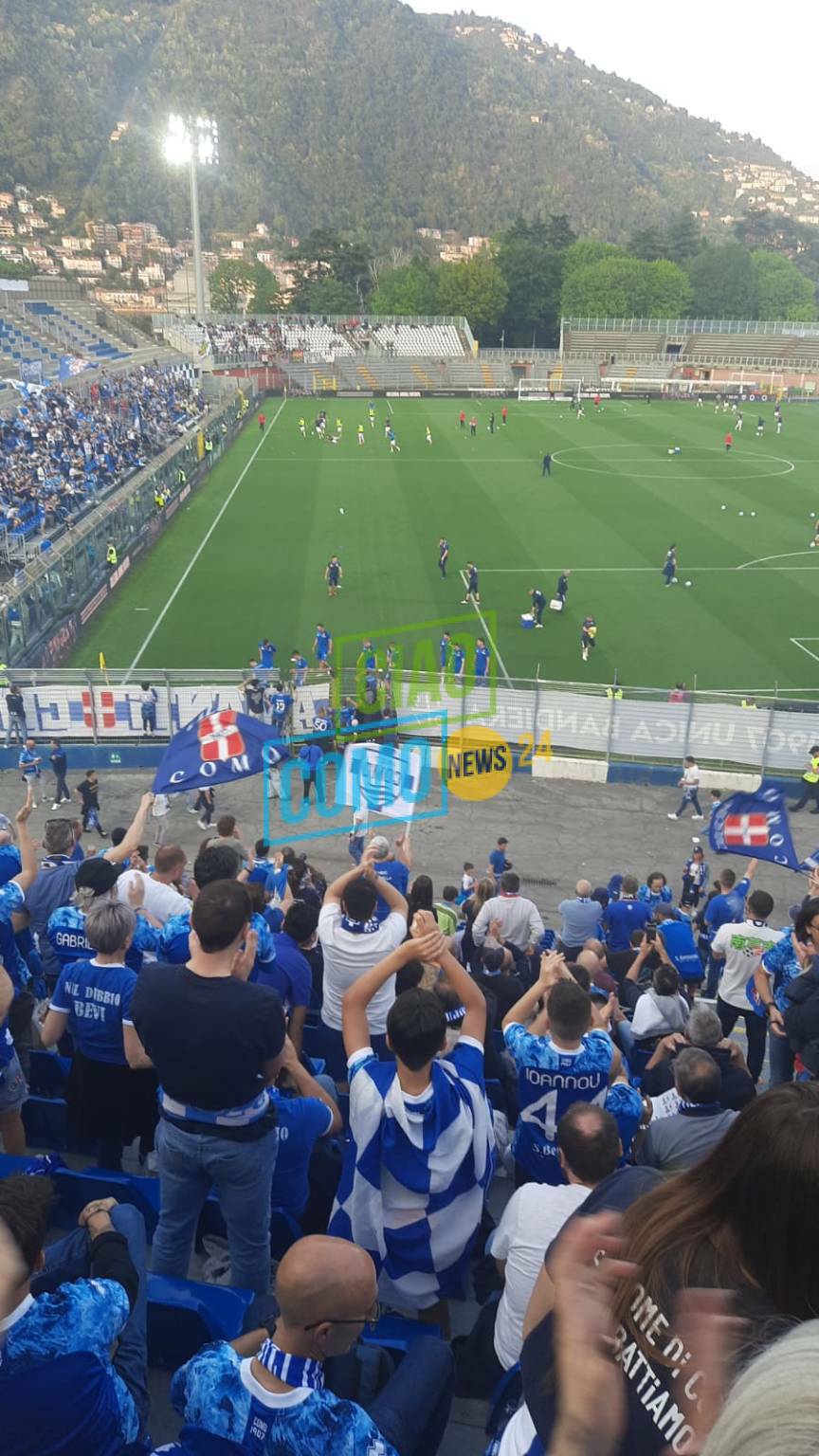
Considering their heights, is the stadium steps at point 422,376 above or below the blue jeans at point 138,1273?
above

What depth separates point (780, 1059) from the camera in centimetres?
671

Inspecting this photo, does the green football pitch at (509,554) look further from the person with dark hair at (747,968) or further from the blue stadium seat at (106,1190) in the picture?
the blue stadium seat at (106,1190)

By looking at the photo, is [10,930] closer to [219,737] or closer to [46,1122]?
[46,1122]

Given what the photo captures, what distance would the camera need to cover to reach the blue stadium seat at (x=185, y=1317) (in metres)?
3.50

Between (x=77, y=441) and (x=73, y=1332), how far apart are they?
42244 millimetres

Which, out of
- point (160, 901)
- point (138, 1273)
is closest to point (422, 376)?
point (160, 901)

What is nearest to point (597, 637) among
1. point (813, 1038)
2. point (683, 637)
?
point (683, 637)

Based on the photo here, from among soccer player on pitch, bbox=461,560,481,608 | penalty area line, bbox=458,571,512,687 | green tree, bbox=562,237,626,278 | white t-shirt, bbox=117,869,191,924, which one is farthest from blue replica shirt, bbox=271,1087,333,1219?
green tree, bbox=562,237,626,278

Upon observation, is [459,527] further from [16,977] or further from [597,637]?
[16,977]

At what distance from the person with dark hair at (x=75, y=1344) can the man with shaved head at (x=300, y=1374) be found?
0.82 feet

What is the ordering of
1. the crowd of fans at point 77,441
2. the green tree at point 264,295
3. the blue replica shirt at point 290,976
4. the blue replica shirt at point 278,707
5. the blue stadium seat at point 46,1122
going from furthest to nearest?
the green tree at point 264,295 < the crowd of fans at point 77,441 < the blue replica shirt at point 278,707 < the blue replica shirt at point 290,976 < the blue stadium seat at point 46,1122

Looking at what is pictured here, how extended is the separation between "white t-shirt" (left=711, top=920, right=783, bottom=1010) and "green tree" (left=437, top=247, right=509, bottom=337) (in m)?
104

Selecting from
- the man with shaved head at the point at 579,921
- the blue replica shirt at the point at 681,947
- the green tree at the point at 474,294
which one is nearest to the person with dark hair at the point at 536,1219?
the blue replica shirt at the point at 681,947

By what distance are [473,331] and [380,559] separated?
3159 inches
